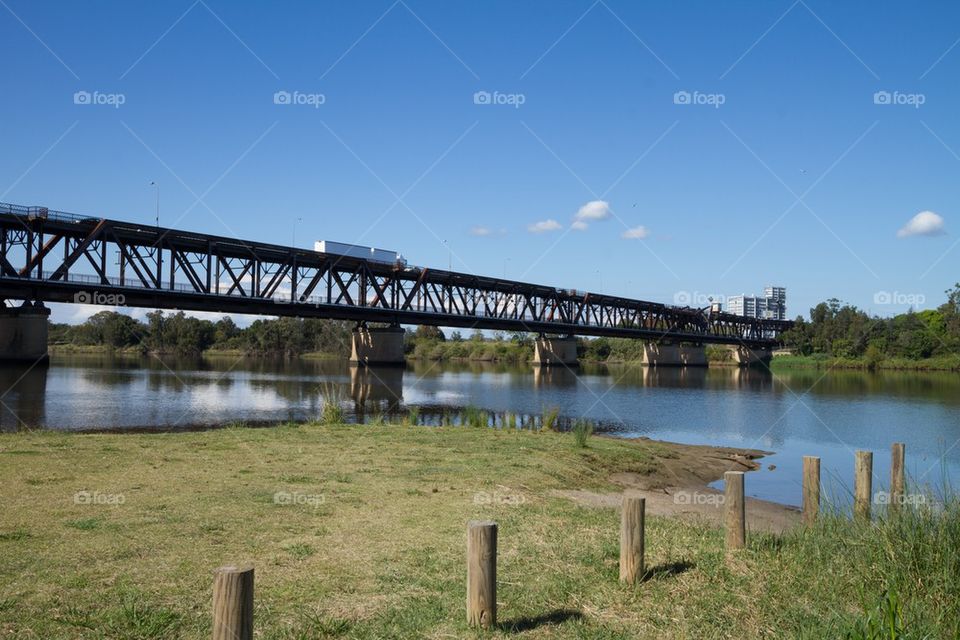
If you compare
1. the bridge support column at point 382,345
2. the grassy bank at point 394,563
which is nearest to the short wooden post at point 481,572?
the grassy bank at point 394,563

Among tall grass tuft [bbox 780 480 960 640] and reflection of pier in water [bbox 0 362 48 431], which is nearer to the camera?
tall grass tuft [bbox 780 480 960 640]

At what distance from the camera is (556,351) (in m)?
129

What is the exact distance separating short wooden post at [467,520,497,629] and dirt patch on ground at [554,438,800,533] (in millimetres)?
6793

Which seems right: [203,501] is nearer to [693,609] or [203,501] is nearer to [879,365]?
[693,609]

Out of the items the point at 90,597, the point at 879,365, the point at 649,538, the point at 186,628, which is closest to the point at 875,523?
the point at 649,538

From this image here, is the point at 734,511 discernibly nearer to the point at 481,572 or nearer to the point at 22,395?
the point at 481,572

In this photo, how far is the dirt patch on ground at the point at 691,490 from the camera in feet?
47.1

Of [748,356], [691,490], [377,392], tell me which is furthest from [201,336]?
[691,490]

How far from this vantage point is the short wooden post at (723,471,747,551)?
9633 millimetres

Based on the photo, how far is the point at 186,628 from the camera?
666cm

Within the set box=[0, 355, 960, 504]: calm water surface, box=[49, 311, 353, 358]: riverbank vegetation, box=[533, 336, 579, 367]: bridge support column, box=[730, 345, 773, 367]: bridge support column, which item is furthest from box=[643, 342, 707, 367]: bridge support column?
box=[0, 355, 960, 504]: calm water surface

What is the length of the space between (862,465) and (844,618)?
21.5 ft

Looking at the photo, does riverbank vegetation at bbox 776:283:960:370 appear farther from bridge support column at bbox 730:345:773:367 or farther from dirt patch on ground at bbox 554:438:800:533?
dirt patch on ground at bbox 554:438:800:533

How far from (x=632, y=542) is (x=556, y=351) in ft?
399
